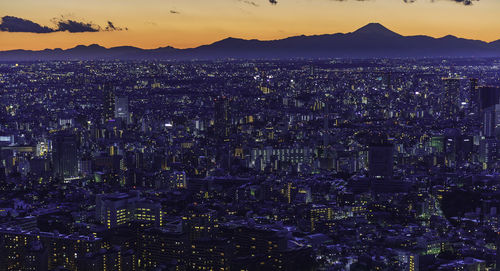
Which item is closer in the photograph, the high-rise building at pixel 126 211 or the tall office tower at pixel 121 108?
the high-rise building at pixel 126 211

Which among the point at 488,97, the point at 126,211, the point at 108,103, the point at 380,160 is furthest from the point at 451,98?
the point at 126,211

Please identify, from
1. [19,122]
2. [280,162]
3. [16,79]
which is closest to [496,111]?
[280,162]

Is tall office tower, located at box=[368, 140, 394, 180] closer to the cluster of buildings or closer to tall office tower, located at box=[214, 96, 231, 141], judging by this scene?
the cluster of buildings

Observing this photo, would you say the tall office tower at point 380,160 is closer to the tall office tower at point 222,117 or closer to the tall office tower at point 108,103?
the tall office tower at point 222,117

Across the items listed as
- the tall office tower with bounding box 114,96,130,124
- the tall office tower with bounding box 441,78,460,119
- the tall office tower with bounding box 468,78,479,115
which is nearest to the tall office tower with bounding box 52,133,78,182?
the tall office tower with bounding box 114,96,130,124

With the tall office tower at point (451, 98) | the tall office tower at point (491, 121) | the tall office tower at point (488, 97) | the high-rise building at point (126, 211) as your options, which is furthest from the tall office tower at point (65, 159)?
the tall office tower at point (451, 98)

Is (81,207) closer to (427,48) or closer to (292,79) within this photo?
(292,79)
